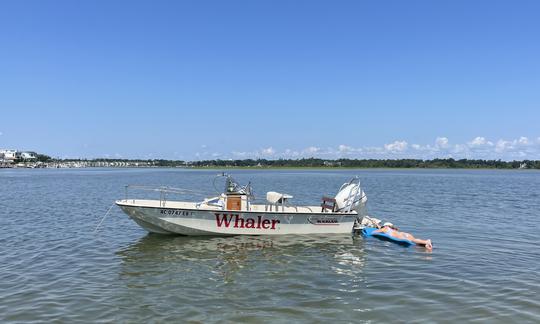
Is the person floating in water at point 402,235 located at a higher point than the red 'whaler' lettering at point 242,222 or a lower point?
lower

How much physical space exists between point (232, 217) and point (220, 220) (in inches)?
20.4

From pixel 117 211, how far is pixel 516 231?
22.4 metres

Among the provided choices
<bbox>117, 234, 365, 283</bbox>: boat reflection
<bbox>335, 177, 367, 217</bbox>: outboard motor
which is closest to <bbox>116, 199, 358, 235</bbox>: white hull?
<bbox>117, 234, 365, 283</bbox>: boat reflection

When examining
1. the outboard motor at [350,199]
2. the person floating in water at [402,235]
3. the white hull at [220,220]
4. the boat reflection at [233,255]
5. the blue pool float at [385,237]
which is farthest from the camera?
the outboard motor at [350,199]

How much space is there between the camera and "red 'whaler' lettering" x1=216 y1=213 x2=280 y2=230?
56.3 ft

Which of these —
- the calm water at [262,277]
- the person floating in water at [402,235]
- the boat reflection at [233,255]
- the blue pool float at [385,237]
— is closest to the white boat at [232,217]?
the boat reflection at [233,255]

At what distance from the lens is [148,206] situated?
16906 millimetres

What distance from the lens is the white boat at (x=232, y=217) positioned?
55.8 feet

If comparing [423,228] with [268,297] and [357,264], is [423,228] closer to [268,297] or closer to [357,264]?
[357,264]

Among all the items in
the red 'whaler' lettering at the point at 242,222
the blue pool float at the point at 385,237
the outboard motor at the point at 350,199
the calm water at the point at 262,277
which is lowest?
the calm water at the point at 262,277

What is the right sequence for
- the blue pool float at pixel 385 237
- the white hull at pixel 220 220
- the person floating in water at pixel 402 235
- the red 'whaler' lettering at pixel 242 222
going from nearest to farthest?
the person floating in water at pixel 402 235 → the blue pool float at pixel 385 237 → the white hull at pixel 220 220 → the red 'whaler' lettering at pixel 242 222

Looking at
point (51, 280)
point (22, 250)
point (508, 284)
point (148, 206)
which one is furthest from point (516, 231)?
point (22, 250)

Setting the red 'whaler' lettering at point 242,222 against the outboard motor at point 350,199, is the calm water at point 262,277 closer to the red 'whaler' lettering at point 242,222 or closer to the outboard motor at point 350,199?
the red 'whaler' lettering at point 242,222

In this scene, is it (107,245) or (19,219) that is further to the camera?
(19,219)
